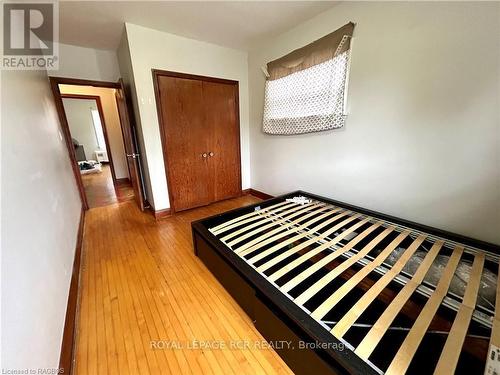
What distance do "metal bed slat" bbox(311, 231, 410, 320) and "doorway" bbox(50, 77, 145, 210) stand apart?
278 cm

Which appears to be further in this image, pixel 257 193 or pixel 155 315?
pixel 257 193

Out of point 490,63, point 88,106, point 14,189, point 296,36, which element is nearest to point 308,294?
point 14,189

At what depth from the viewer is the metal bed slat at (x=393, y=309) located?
0.80 m

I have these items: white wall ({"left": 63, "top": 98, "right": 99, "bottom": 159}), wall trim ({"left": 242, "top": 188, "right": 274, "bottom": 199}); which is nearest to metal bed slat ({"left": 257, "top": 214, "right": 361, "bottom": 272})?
wall trim ({"left": 242, "top": 188, "right": 274, "bottom": 199})

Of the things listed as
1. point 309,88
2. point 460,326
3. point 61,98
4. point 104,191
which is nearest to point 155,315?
point 460,326

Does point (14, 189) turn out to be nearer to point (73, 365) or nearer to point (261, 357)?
point (73, 365)

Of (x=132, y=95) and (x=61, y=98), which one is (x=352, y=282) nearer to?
(x=132, y=95)

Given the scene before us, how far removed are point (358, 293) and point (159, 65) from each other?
2990 millimetres

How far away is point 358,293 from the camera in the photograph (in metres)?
1.29

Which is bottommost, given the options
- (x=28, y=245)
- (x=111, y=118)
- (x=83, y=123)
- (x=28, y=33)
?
(x=28, y=245)

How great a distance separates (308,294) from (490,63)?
178 cm

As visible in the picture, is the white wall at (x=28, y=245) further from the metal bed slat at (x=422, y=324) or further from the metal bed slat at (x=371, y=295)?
the metal bed slat at (x=422, y=324)

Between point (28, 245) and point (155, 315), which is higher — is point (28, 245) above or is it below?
above

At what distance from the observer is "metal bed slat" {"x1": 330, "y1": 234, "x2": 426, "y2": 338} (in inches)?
34.4
